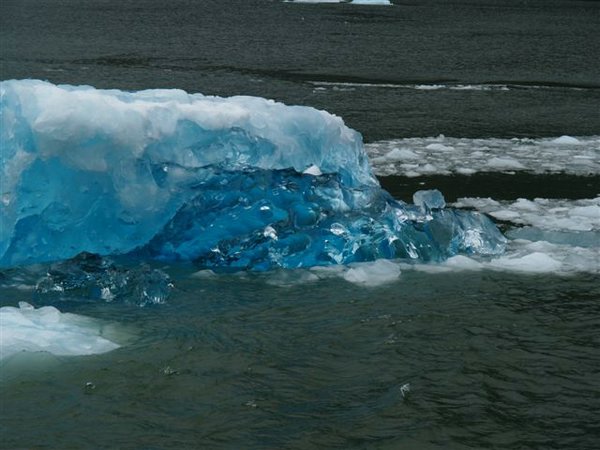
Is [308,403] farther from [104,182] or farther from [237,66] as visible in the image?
[237,66]

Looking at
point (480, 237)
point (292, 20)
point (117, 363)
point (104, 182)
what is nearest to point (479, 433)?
point (117, 363)

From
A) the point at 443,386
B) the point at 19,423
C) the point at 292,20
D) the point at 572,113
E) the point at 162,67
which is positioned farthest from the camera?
the point at 292,20

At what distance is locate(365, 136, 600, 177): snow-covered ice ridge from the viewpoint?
13352 millimetres

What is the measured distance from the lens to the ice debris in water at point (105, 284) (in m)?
7.94

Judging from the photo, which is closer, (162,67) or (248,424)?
(248,424)

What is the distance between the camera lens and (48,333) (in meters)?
7.00

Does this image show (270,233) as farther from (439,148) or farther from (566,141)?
(566,141)

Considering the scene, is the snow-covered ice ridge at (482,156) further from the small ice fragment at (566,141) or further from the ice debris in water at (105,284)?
the ice debris in water at (105,284)

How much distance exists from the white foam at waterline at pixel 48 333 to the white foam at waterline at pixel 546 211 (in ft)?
16.3

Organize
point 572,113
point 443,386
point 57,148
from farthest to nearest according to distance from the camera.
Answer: point 572,113, point 57,148, point 443,386

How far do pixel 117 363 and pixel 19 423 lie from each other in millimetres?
921

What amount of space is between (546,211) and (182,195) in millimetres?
4145

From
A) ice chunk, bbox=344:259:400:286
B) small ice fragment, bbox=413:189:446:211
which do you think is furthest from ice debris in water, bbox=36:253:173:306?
small ice fragment, bbox=413:189:446:211

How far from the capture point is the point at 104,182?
348 inches
